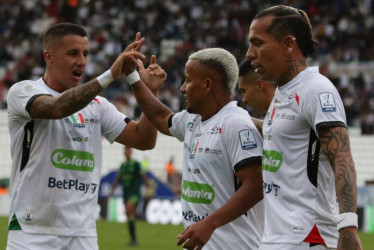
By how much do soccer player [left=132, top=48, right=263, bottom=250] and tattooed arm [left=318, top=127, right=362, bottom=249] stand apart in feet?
3.19

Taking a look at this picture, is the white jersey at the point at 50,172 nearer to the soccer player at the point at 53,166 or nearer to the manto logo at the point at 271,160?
the soccer player at the point at 53,166

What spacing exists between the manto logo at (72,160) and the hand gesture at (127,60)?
2.21 ft

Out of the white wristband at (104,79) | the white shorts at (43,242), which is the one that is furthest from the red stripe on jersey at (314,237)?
the white shorts at (43,242)

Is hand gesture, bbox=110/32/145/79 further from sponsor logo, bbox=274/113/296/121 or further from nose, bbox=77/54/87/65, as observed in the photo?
sponsor logo, bbox=274/113/296/121

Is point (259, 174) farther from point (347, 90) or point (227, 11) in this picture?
point (227, 11)

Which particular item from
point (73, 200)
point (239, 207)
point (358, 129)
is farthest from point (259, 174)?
point (358, 129)

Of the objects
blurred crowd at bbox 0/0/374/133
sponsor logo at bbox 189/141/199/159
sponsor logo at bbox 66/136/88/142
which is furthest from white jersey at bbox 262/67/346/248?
blurred crowd at bbox 0/0/374/133

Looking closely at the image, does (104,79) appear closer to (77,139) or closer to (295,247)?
(77,139)

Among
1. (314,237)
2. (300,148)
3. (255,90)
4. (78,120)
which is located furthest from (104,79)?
(314,237)

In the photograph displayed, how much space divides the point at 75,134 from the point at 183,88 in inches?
35.3

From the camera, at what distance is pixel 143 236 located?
19469 mm

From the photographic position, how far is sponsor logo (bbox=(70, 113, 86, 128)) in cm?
627

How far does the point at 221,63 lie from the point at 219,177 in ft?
2.68

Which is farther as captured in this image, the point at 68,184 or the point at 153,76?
the point at 153,76
